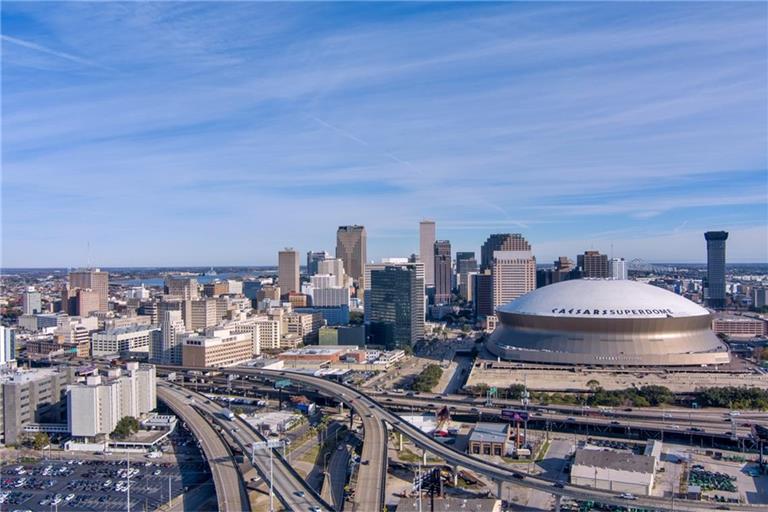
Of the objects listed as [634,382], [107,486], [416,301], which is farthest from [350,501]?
[416,301]

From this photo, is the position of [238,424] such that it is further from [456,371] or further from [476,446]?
[456,371]

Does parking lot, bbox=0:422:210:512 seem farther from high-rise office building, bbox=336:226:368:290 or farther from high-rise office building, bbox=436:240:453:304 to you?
high-rise office building, bbox=336:226:368:290

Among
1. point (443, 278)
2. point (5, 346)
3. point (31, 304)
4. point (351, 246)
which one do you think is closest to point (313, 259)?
point (351, 246)

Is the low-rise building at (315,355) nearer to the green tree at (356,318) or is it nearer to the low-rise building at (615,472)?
the green tree at (356,318)

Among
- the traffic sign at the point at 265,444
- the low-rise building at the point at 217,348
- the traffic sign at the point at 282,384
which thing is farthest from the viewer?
the low-rise building at the point at 217,348

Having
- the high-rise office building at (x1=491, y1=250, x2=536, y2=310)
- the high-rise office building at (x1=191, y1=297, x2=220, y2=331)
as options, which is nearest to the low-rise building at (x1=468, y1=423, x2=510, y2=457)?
the high-rise office building at (x1=191, y1=297, x2=220, y2=331)

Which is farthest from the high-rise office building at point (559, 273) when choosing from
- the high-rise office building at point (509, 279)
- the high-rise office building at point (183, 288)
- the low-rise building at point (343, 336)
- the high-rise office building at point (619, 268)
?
the high-rise office building at point (183, 288)

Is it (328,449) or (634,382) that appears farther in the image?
(634,382)
